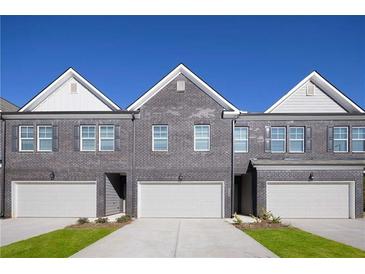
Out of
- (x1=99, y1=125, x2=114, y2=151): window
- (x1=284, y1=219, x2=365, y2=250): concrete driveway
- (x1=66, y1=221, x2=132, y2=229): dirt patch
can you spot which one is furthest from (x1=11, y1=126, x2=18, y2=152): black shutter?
(x1=284, y1=219, x2=365, y2=250): concrete driveway

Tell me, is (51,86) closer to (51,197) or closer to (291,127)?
(51,197)

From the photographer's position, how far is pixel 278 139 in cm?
1919

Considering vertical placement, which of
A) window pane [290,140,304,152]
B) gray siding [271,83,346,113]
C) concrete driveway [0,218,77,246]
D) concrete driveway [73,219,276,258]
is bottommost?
concrete driveway [0,218,77,246]

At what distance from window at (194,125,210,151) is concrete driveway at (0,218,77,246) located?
7616 mm

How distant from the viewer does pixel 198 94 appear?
18.5 m

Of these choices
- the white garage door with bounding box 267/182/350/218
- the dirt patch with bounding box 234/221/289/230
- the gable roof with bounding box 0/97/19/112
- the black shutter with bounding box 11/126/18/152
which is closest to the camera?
the dirt patch with bounding box 234/221/289/230

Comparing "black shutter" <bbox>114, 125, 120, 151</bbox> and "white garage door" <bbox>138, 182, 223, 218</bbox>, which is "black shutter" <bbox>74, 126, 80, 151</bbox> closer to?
"black shutter" <bbox>114, 125, 120, 151</bbox>

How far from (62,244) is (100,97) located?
10.8 meters

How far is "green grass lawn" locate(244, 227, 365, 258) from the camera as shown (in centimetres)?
911

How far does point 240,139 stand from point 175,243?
982 cm

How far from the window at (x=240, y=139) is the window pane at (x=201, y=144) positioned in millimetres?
1851

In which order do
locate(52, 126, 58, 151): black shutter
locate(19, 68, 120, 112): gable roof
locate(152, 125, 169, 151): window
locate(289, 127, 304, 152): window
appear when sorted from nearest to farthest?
locate(152, 125, 169, 151): window → locate(52, 126, 58, 151): black shutter → locate(289, 127, 304, 152): window → locate(19, 68, 120, 112): gable roof

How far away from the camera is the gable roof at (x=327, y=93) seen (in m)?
19.8
